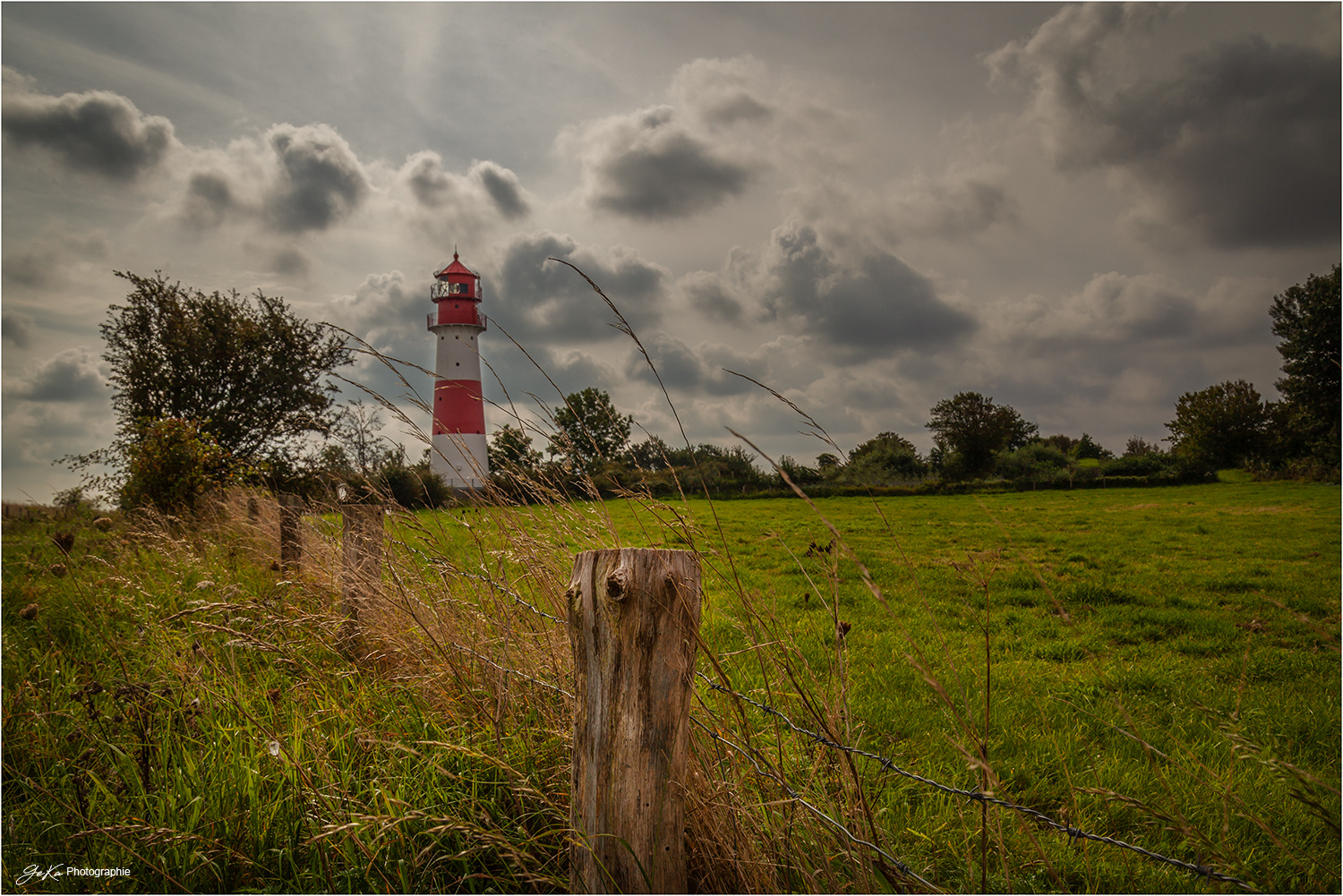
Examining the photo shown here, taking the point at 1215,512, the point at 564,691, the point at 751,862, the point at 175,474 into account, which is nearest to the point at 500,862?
the point at 564,691

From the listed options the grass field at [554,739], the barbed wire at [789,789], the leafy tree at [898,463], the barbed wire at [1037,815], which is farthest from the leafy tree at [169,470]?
the leafy tree at [898,463]

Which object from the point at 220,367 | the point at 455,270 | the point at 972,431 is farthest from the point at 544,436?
the point at 972,431

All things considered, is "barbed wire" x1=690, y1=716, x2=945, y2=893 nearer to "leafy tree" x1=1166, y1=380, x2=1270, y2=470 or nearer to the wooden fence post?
the wooden fence post

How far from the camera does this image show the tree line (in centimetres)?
331

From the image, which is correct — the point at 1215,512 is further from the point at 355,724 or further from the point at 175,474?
the point at 175,474

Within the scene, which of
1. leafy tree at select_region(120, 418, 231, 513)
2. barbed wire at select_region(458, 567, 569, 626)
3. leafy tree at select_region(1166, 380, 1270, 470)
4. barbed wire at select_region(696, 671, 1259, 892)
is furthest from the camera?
leafy tree at select_region(1166, 380, 1270, 470)

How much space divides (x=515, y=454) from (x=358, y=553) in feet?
4.19

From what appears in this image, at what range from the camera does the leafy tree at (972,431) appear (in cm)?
4422

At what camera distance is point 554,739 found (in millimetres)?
2395

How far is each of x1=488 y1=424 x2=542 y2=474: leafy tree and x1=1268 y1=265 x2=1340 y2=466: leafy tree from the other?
39.9 meters

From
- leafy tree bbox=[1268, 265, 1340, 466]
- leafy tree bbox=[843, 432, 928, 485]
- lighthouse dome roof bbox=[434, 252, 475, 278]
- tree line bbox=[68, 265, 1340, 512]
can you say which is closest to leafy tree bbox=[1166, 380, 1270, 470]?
tree line bbox=[68, 265, 1340, 512]

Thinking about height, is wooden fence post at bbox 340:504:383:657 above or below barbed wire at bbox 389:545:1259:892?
above

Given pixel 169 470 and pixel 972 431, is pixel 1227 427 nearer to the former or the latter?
pixel 972 431

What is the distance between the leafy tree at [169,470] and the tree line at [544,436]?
0.03 m
